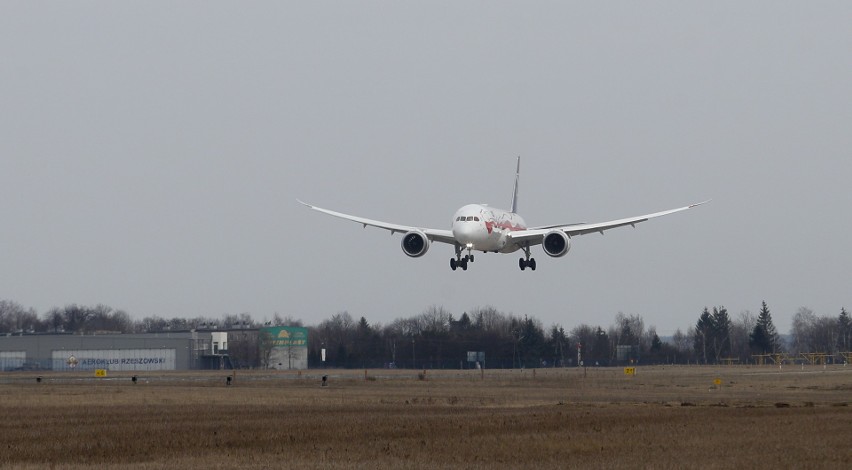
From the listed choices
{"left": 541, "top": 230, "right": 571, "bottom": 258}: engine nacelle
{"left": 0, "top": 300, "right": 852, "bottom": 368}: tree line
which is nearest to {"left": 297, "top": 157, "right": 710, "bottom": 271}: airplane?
{"left": 541, "top": 230, "right": 571, "bottom": 258}: engine nacelle

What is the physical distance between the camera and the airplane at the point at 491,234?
65250 mm

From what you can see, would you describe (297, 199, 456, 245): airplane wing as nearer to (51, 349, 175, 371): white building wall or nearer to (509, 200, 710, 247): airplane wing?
(509, 200, 710, 247): airplane wing

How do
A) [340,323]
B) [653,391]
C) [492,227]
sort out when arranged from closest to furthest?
[492,227], [653,391], [340,323]

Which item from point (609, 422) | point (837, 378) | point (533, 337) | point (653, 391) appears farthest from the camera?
point (533, 337)

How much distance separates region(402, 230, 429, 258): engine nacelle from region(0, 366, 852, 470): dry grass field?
26.4 feet

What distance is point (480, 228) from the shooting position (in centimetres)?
6500

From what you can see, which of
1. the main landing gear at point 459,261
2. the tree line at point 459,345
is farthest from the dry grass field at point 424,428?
the tree line at point 459,345

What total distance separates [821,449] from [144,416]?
26.7 m

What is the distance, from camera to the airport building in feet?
458

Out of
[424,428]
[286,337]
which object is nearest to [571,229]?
[424,428]

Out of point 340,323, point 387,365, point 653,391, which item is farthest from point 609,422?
point 340,323

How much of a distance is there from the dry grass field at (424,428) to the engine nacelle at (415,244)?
8.04 metres

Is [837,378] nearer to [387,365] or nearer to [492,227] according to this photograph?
[492,227]

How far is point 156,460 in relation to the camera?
102ft
